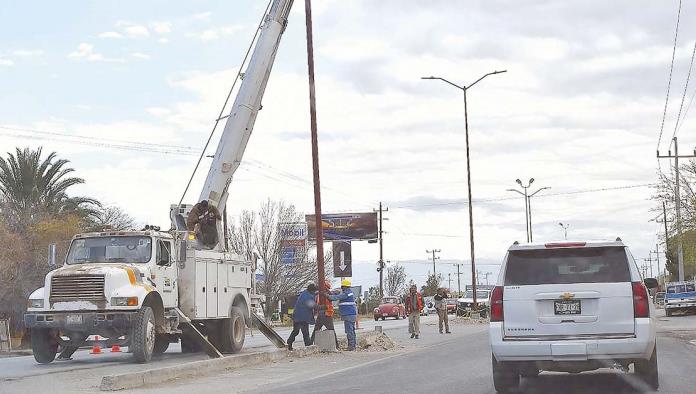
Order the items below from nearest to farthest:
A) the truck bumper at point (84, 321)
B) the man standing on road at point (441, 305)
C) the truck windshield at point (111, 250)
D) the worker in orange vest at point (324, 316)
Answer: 1. the truck bumper at point (84, 321)
2. the truck windshield at point (111, 250)
3. the worker in orange vest at point (324, 316)
4. the man standing on road at point (441, 305)

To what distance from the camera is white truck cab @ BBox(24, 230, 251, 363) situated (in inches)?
754

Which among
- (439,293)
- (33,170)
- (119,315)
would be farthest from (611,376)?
(33,170)

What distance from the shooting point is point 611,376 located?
14.3 m

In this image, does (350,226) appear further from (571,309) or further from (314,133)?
(571,309)

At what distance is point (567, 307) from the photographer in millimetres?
11586

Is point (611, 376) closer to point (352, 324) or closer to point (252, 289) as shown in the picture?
point (352, 324)

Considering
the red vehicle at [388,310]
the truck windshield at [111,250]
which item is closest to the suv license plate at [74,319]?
the truck windshield at [111,250]

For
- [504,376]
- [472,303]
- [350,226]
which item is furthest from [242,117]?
[350,226]

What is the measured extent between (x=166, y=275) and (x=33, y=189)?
79.8 feet

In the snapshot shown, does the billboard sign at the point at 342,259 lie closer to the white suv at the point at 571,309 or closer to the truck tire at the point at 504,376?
the truck tire at the point at 504,376

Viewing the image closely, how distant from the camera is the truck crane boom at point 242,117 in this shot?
2325cm

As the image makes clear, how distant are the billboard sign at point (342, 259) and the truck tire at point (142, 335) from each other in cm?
6815

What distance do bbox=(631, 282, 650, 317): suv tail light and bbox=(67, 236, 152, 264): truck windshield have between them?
38.2 ft

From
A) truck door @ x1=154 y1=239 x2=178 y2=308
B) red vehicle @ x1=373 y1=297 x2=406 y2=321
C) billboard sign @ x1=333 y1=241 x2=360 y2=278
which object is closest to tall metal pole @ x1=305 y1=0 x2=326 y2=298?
truck door @ x1=154 y1=239 x2=178 y2=308
